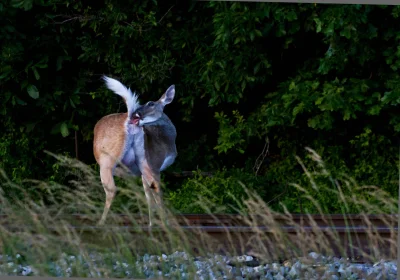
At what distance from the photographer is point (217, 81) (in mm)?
11414

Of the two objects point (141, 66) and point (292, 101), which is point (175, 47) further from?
point (292, 101)

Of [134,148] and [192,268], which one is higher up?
[134,148]

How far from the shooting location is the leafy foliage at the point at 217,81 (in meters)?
10.9

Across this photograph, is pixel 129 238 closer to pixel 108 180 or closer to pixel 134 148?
pixel 108 180

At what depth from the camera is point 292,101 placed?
11.0 meters

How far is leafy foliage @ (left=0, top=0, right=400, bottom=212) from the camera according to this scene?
10.9 m

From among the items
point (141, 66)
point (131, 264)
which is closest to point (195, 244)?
point (131, 264)

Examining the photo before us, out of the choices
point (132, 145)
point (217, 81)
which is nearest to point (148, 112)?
point (132, 145)

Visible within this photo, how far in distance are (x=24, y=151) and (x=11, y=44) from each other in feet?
4.32

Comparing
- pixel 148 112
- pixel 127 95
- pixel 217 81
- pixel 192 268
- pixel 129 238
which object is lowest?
pixel 192 268

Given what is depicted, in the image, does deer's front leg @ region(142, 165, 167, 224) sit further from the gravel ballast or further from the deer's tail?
the gravel ballast

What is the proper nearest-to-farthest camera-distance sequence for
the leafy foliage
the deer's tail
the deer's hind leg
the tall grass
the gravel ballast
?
the tall grass → the gravel ballast → the deer's hind leg → the deer's tail → the leafy foliage

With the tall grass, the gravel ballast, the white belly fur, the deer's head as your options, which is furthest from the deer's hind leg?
the gravel ballast

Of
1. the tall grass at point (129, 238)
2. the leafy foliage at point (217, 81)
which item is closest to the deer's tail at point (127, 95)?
the tall grass at point (129, 238)
